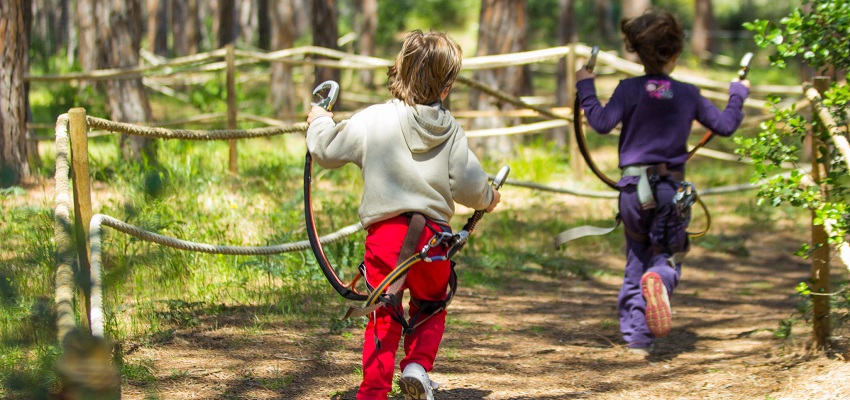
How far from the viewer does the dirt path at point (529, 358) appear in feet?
12.4

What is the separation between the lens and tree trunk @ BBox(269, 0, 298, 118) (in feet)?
42.2

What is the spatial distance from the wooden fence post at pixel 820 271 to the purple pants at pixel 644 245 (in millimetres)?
613

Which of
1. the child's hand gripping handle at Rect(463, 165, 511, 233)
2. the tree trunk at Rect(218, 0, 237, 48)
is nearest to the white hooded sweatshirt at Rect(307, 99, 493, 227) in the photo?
the child's hand gripping handle at Rect(463, 165, 511, 233)

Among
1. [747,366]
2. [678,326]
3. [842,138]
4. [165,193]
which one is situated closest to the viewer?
[165,193]

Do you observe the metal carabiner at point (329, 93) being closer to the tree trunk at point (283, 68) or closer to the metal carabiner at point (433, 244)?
the metal carabiner at point (433, 244)

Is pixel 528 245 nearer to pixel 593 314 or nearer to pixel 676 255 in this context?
pixel 593 314

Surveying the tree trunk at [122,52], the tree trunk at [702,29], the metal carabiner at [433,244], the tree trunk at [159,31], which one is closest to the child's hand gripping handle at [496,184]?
the metal carabiner at [433,244]

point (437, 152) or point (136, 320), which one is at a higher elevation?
point (437, 152)

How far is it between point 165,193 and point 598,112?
2.98m

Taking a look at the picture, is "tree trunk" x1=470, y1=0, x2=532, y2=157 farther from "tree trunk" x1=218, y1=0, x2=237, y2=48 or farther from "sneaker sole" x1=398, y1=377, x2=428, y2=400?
"tree trunk" x1=218, y1=0, x2=237, y2=48

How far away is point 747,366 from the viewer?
425cm

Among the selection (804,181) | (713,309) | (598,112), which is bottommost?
(713,309)

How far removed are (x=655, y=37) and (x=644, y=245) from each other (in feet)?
3.39

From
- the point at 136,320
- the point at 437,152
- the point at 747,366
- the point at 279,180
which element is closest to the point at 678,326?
the point at 747,366
